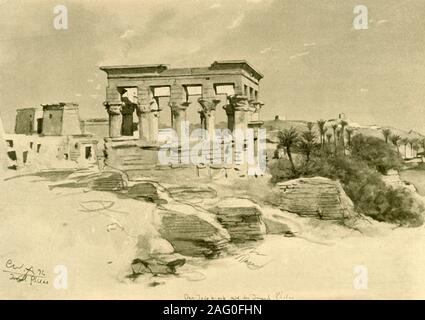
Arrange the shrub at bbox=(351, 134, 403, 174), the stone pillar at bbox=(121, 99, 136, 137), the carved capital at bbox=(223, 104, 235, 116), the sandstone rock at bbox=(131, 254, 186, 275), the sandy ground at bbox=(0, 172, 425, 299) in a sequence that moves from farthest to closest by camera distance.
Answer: the stone pillar at bbox=(121, 99, 136, 137) → the carved capital at bbox=(223, 104, 235, 116) → the shrub at bbox=(351, 134, 403, 174) → the sandstone rock at bbox=(131, 254, 186, 275) → the sandy ground at bbox=(0, 172, 425, 299)

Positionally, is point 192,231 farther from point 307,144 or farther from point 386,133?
point 386,133

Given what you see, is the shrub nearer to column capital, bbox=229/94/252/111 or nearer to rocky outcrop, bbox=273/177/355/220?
rocky outcrop, bbox=273/177/355/220

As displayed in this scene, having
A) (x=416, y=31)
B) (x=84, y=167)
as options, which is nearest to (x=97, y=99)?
(x=84, y=167)

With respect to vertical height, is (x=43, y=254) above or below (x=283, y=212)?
below

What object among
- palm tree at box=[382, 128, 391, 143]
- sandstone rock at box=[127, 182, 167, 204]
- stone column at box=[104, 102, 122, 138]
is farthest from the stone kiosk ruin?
palm tree at box=[382, 128, 391, 143]

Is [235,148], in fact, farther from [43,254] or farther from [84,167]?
[43,254]

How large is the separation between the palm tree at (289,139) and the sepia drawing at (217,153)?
2 centimetres

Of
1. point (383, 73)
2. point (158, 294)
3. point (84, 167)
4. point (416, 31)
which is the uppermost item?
point (416, 31)

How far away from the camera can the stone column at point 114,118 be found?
8.30 m

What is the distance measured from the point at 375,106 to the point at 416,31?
1215 mm

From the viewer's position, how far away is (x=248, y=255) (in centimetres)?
785
